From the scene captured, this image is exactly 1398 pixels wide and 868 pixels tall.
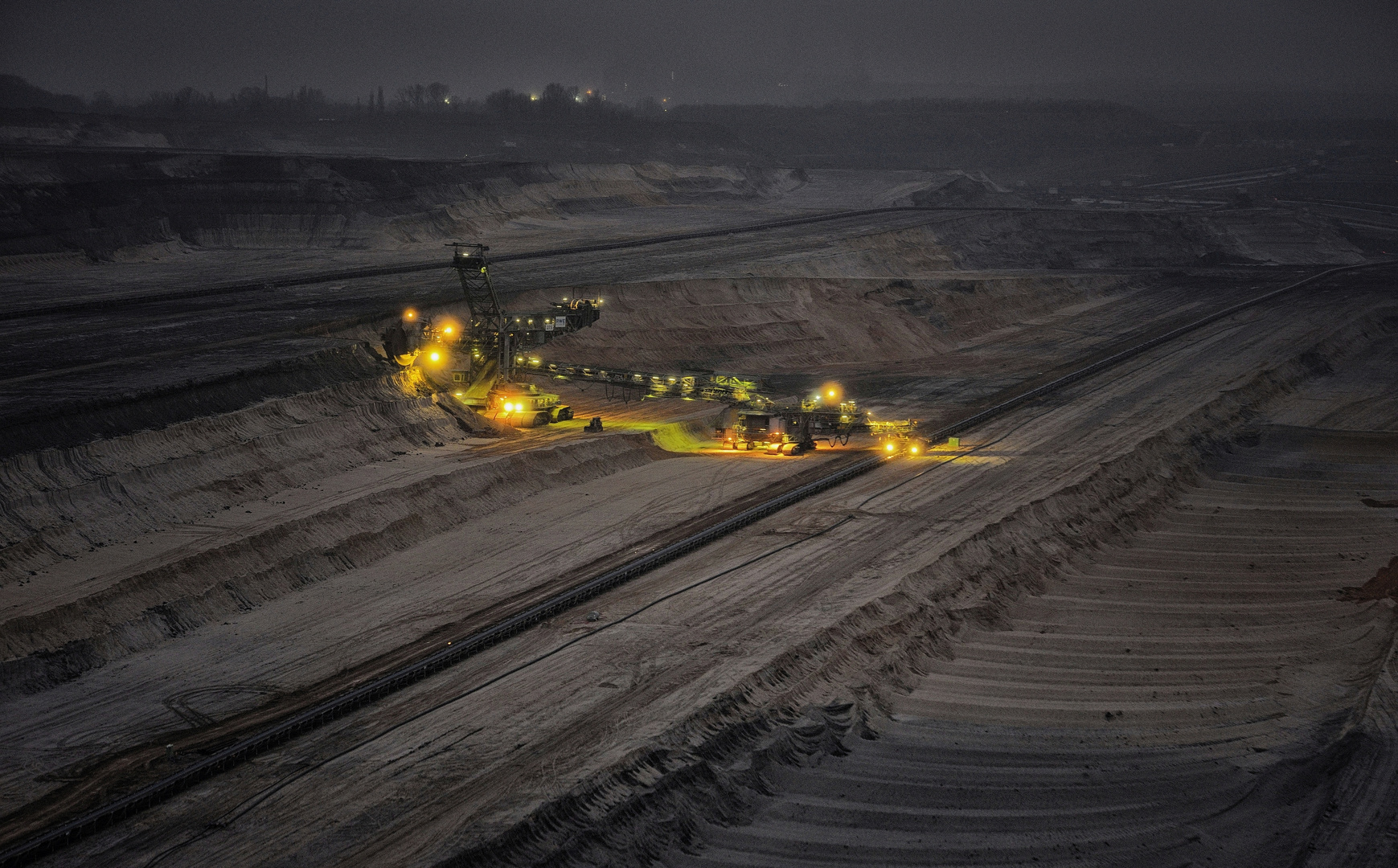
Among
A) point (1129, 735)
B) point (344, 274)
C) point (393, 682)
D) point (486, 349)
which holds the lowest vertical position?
point (1129, 735)

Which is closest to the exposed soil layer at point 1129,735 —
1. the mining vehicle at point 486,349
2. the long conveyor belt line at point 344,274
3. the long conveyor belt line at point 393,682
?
the long conveyor belt line at point 393,682

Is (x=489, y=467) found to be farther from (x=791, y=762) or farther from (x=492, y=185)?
(x=492, y=185)

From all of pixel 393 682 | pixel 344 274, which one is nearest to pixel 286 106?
pixel 344 274

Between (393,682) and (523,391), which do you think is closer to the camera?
(393,682)

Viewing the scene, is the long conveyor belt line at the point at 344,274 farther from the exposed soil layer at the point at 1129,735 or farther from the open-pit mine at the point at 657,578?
the exposed soil layer at the point at 1129,735

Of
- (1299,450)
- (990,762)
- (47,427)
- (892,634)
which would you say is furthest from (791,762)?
(1299,450)

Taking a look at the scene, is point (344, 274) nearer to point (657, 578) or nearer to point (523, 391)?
point (523, 391)
